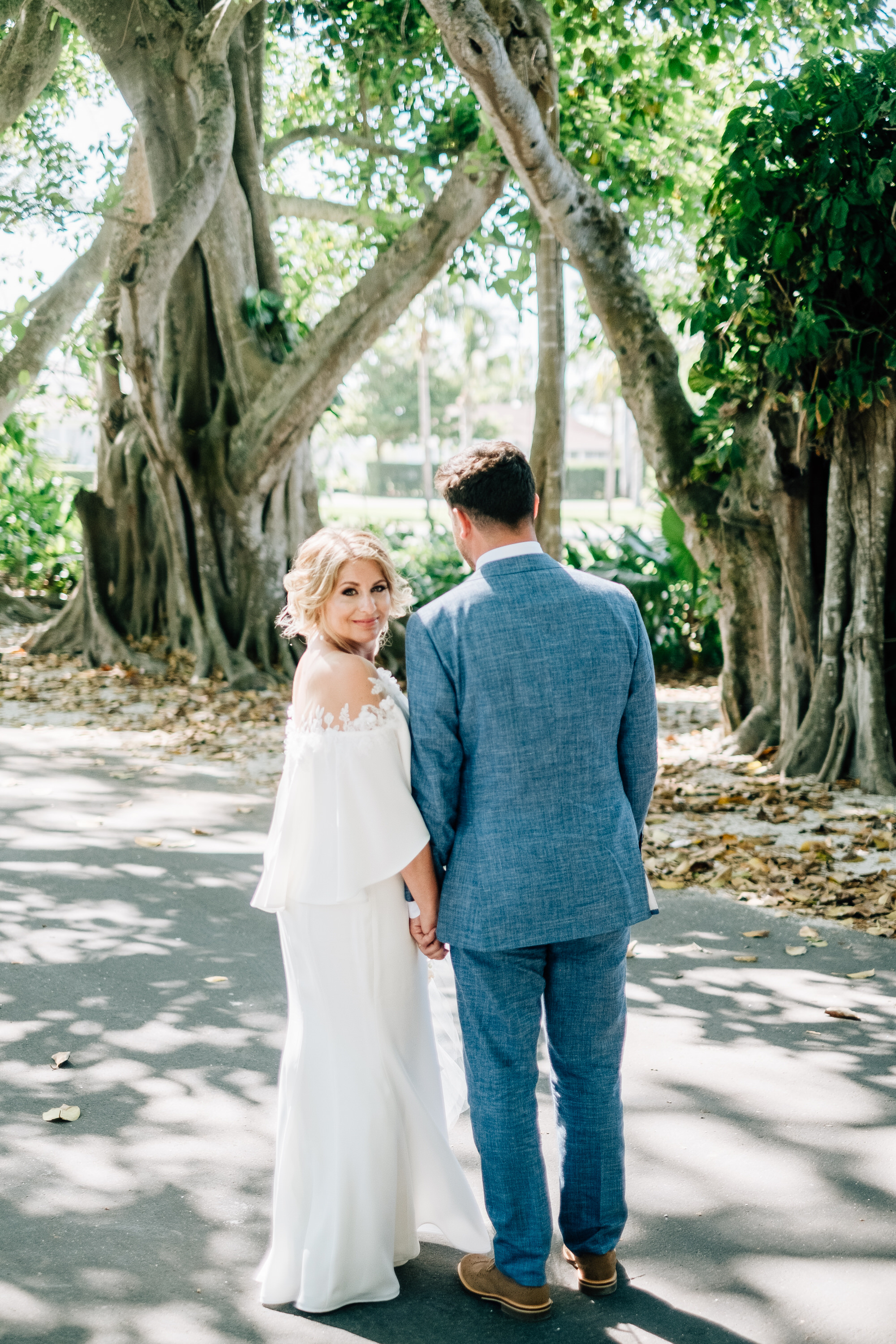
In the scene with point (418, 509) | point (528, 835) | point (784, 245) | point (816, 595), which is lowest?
point (528, 835)

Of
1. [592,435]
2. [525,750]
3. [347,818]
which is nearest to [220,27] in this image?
[347,818]

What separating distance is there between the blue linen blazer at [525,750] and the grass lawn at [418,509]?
23742mm

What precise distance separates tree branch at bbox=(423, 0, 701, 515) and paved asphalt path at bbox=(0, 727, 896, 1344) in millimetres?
4191

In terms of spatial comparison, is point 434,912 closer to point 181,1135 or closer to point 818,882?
point 181,1135

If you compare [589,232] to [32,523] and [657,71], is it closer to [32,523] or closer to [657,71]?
[657,71]

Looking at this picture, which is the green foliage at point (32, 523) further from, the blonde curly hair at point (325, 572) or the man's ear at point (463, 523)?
the man's ear at point (463, 523)

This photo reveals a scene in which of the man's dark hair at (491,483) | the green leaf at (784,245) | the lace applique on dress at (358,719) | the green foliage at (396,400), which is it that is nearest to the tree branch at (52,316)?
the green leaf at (784,245)

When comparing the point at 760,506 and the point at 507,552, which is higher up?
the point at 760,506

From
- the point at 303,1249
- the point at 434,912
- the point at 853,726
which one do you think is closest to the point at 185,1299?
the point at 303,1249

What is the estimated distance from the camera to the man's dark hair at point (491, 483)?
2.89 metres

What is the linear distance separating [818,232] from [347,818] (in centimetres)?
614

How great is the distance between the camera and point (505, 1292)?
118 inches

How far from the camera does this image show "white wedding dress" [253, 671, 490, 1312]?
3027mm

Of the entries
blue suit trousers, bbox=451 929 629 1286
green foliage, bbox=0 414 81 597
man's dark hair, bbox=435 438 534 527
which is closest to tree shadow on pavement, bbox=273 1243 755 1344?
blue suit trousers, bbox=451 929 629 1286
